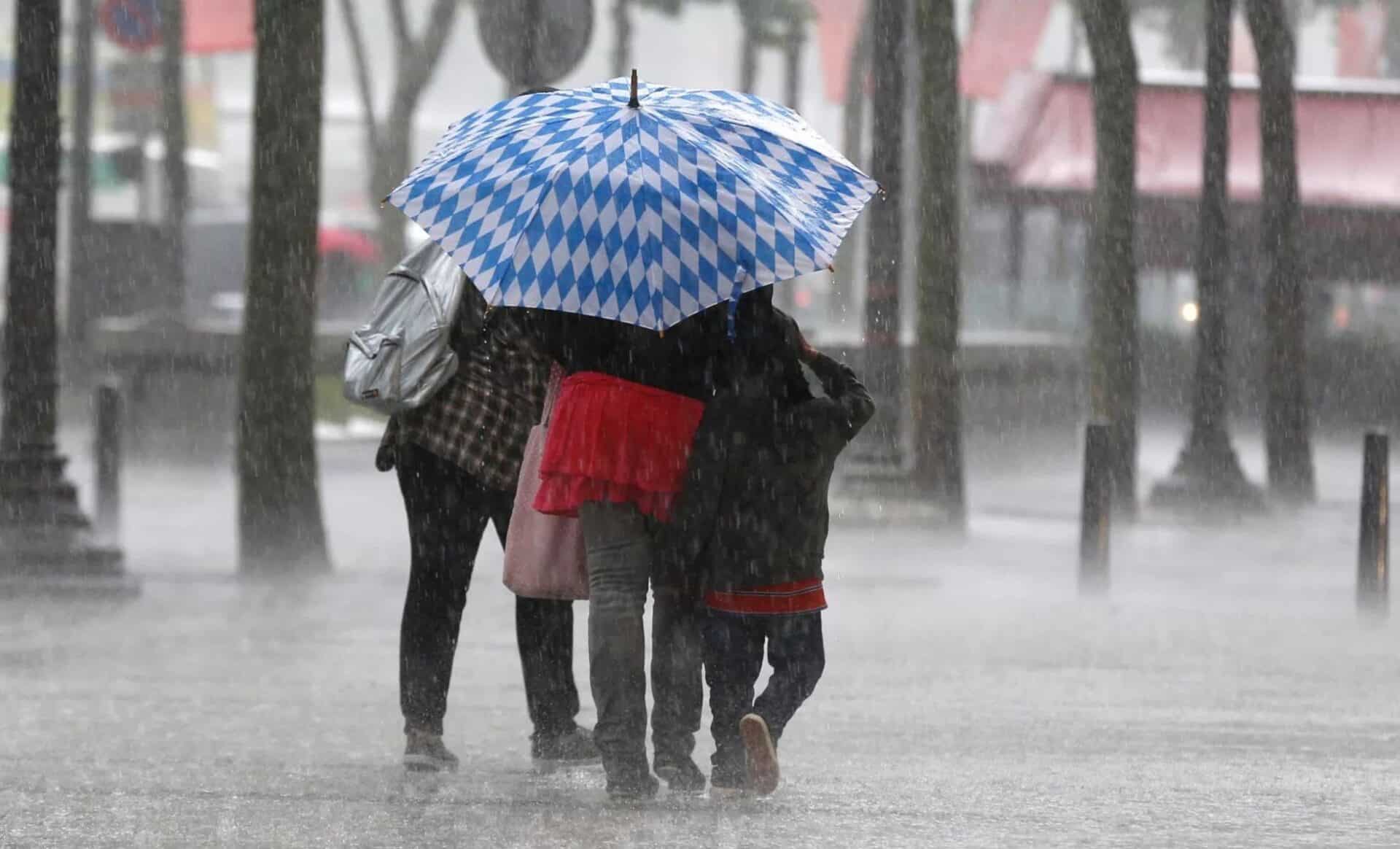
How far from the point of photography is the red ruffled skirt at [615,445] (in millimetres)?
6043

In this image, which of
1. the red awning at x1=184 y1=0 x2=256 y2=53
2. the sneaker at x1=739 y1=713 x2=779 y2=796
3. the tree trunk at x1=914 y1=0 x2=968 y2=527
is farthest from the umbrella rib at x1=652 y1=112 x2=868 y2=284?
the red awning at x1=184 y1=0 x2=256 y2=53

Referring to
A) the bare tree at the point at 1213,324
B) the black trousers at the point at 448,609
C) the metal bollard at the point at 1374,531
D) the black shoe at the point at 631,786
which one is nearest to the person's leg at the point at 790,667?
→ the black shoe at the point at 631,786

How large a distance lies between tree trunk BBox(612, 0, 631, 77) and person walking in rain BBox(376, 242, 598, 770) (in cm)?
2634

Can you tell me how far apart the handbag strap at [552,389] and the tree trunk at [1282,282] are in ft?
39.8

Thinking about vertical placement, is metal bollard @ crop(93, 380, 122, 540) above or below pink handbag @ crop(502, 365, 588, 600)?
below

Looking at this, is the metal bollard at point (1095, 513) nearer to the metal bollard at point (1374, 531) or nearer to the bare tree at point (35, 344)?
the metal bollard at point (1374, 531)

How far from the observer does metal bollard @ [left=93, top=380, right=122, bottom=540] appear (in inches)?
513

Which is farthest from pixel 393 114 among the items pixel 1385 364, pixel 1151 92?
pixel 1385 364

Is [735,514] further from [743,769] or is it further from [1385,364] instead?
[1385,364]

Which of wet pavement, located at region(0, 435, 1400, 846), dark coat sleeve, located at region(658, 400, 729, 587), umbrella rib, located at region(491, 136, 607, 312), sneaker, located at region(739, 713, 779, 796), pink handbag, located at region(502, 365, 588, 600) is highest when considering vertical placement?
umbrella rib, located at region(491, 136, 607, 312)

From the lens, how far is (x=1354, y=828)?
611 centimetres

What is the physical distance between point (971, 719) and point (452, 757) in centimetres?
203

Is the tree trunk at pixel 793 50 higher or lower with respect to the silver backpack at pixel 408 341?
higher

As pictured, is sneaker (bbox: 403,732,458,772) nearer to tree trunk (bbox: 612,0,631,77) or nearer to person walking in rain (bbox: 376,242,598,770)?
person walking in rain (bbox: 376,242,598,770)
